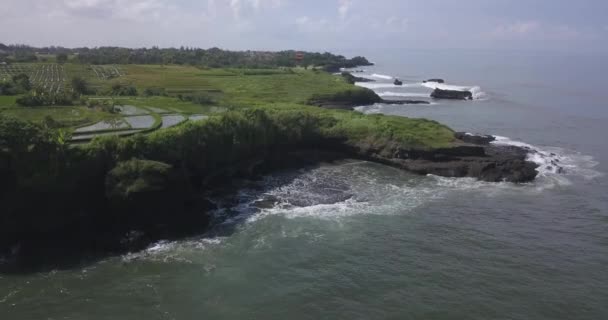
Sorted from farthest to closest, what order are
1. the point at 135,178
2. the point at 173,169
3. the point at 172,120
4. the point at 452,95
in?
the point at 452,95 → the point at 172,120 → the point at 173,169 → the point at 135,178

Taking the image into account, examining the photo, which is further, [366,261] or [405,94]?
[405,94]

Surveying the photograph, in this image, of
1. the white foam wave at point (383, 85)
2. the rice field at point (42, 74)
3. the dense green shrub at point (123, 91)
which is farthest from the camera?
the white foam wave at point (383, 85)

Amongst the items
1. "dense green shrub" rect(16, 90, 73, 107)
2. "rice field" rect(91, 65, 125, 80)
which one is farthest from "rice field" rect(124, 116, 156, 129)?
"rice field" rect(91, 65, 125, 80)

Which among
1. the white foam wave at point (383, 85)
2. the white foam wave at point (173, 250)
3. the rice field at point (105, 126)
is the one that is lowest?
the white foam wave at point (173, 250)

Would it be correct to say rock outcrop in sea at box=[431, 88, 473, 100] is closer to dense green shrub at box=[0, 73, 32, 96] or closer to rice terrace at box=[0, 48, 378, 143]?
rice terrace at box=[0, 48, 378, 143]

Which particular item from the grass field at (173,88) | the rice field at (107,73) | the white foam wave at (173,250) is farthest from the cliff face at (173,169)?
the rice field at (107,73)

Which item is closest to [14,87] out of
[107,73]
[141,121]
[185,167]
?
[141,121]

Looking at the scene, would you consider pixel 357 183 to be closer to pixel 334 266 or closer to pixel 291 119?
pixel 291 119

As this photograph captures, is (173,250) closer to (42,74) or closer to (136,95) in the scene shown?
(136,95)

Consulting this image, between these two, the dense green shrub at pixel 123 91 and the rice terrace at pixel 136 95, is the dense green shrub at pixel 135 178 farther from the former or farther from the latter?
the dense green shrub at pixel 123 91
